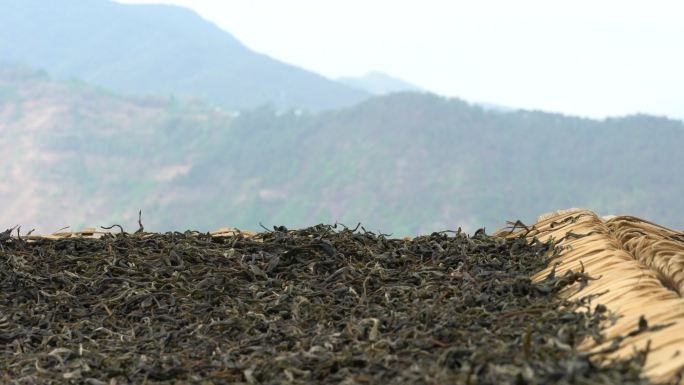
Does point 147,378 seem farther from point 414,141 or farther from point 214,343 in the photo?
point 414,141

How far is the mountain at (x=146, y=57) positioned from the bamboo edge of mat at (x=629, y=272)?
59.0 m

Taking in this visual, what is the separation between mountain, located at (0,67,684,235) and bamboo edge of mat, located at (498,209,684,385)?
113ft

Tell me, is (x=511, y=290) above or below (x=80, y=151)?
above

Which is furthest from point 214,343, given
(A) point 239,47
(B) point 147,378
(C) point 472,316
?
(A) point 239,47

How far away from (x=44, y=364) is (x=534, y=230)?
1202 mm

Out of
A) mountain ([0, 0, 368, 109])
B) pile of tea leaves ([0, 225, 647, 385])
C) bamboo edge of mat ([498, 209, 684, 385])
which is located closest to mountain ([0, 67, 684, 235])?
mountain ([0, 0, 368, 109])

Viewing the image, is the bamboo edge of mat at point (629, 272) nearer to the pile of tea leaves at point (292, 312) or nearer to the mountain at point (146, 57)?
the pile of tea leaves at point (292, 312)

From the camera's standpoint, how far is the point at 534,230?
2316 millimetres

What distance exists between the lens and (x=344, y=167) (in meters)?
41.6

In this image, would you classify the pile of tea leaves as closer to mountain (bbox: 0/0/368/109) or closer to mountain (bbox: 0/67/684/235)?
mountain (bbox: 0/67/684/235)

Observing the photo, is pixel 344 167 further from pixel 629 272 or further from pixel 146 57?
pixel 629 272

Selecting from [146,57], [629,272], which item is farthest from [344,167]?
[629,272]

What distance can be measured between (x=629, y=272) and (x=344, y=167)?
131 ft

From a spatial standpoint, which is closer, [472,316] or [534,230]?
[472,316]
